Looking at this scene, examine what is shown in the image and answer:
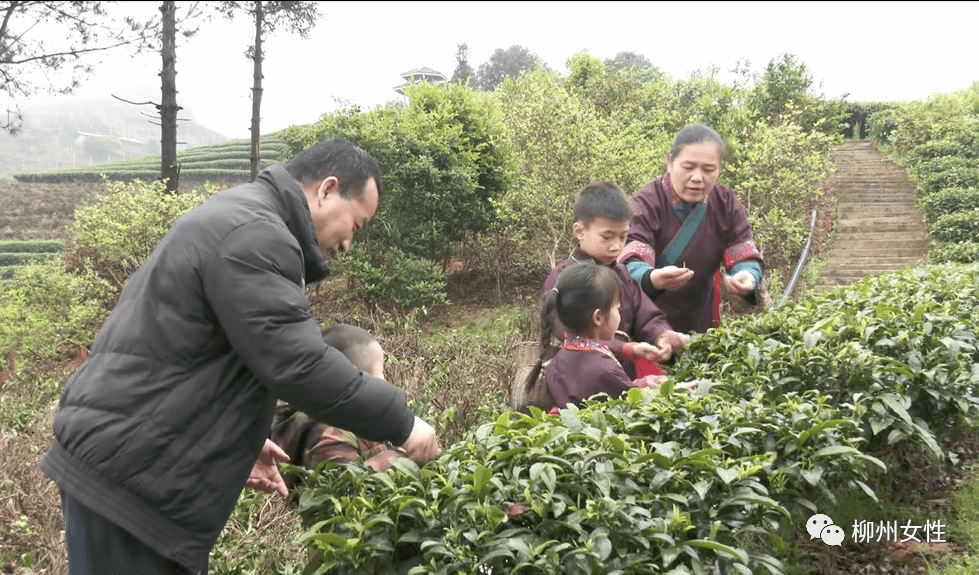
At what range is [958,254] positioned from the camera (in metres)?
10.6

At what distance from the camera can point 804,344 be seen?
3.07 meters

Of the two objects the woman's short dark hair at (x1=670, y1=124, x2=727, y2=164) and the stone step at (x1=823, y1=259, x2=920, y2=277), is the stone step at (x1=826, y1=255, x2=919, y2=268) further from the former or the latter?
the woman's short dark hair at (x1=670, y1=124, x2=727, y2=164)

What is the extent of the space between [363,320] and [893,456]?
737 cm

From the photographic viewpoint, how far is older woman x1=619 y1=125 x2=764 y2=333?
3736 millimetres

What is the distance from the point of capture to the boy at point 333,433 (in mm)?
2271

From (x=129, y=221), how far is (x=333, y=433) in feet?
25.1

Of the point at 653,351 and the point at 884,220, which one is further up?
the point at 653,351

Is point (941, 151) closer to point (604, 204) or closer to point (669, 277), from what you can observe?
point (669, 277)

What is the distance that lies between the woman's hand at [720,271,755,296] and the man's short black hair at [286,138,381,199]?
2.18 m

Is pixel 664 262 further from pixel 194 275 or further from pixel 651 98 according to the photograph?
pixel 651 98

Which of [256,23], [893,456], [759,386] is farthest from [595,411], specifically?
[256,23]

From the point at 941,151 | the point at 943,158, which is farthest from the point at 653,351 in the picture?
the point at 941,151

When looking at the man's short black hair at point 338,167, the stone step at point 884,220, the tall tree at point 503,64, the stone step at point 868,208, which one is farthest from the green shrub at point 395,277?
the tall tree at point 503,64

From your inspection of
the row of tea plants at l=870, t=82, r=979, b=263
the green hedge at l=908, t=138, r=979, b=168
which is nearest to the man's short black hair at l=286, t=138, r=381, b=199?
the row of tea plants at l=870, t=82, r=979, b=263
